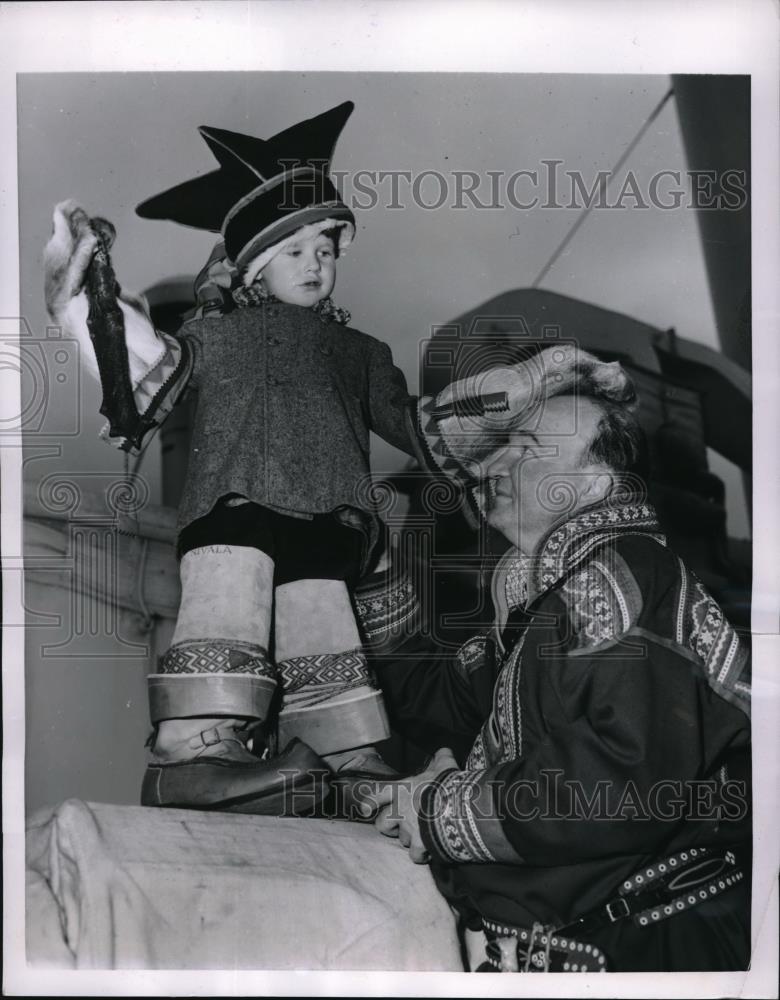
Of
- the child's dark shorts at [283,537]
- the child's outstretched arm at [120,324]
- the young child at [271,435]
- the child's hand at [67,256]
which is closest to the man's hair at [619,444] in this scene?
the young child at [271,435]

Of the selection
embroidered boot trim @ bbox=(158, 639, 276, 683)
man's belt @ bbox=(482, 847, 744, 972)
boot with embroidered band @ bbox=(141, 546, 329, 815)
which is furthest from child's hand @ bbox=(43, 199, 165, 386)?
man's belt @ bbox=(482, 847, 744, 972)

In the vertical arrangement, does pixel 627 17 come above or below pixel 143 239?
above

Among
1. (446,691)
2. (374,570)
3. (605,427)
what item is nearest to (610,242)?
(605,427)

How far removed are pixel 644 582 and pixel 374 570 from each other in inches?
23.5

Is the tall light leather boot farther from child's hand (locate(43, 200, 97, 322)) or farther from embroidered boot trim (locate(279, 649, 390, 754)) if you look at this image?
child's hand (locate(43, 200, 97, 322))

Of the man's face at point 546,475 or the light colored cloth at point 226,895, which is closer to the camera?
the light colored cloth at point 226,895

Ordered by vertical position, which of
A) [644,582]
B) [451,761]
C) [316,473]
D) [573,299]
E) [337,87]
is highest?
[337,87]

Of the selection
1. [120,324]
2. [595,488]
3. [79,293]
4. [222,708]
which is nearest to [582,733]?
[595,488]

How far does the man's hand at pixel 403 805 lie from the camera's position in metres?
2.48

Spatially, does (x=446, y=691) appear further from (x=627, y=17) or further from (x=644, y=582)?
(x=627, y=17)

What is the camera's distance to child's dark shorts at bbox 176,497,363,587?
2566mm

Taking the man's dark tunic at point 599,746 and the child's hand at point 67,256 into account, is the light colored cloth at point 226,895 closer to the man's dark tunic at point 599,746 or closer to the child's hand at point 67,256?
the man's dark tunic at point 599,746

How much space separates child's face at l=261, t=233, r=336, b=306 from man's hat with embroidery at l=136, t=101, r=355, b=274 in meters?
0.03

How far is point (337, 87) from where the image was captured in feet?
8.61
